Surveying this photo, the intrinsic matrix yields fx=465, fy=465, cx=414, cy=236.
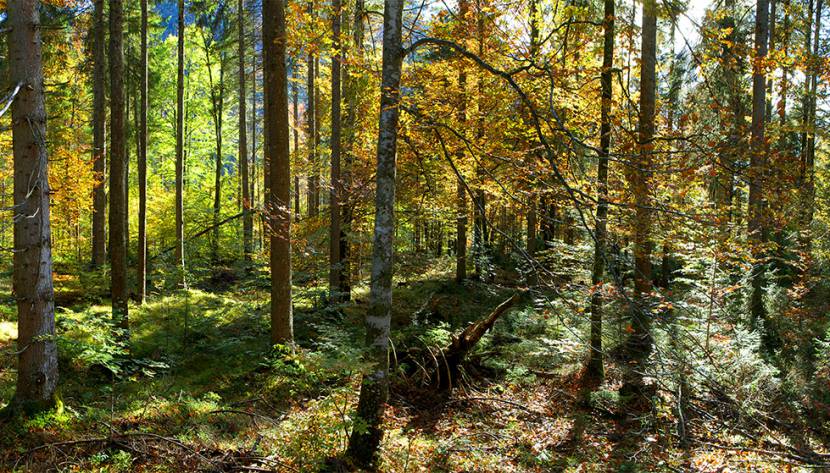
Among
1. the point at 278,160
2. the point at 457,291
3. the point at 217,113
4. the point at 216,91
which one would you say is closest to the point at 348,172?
the point at 457,291

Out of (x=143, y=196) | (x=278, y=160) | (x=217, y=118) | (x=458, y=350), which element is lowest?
Answer: (x=458, y=350)

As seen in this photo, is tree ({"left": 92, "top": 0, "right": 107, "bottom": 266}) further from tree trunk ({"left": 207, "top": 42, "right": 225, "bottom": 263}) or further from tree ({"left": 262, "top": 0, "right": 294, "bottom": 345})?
tree ({"left": 262, "top": 0, "right": 294, "bottom": 345})

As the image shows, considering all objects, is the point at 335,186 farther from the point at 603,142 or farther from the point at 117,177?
the point at 603,142

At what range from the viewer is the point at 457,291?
15211 mm

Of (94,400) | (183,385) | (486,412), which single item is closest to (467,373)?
(486,412)

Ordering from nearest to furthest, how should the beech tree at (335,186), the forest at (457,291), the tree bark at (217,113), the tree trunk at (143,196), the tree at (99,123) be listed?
the forest at (457,291)
the tree trunk at (143,196)
the tree at (99,123)
the beech tree at (335,186)
the tree bark at (217,113)

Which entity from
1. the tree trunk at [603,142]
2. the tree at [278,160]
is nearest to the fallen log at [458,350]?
the tree trunk at [603,142]

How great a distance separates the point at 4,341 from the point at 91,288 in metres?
4.81

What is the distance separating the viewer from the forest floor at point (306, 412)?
4.90 metres

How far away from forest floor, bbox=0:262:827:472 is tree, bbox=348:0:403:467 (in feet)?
0.90

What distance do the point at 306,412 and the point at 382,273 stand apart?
3.14m

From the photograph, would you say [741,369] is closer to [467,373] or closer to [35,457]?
[467,373]

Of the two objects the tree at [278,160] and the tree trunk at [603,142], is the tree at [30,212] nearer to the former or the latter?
the tree at [278,160]

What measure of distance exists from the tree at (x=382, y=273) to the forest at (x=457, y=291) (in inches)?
1.0
